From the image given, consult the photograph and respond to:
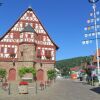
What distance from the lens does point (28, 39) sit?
204 feet

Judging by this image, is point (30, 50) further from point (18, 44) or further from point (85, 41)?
point (85, 41)

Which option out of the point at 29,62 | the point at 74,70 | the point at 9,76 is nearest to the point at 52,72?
the point at 29,62

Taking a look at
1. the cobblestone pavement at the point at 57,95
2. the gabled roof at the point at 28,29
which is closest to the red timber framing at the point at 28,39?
the gabled roof at the point at 28,29

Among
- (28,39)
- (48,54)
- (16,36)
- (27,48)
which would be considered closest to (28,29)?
(28,39)

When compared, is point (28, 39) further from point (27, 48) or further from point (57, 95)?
point (57, 95)

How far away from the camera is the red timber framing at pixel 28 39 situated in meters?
63.0

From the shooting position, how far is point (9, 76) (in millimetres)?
62438

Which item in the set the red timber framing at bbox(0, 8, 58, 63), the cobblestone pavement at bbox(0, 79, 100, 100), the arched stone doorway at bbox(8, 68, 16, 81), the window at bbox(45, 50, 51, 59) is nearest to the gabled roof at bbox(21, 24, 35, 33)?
the red timber framing at bbox(0, 8, 58, 63)

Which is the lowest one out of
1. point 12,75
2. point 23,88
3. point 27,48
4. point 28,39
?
point 23,88

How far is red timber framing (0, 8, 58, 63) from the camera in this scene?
6303 centimetres

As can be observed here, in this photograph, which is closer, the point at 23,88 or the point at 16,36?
the point at 23,88

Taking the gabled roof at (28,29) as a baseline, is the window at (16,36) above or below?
below

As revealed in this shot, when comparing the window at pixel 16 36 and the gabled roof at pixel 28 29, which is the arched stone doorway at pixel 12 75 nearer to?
the window at pixel 16 36

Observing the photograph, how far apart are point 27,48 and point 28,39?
1980 mm
